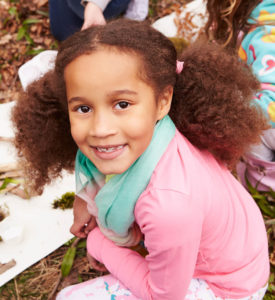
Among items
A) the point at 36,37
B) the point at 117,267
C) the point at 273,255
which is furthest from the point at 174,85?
the point at 36,37

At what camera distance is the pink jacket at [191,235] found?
1.10 m

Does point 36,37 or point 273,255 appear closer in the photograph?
point 273,255

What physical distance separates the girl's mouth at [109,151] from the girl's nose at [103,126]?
6 centimetres

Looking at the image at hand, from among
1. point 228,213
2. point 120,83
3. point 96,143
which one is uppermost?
point 120,83

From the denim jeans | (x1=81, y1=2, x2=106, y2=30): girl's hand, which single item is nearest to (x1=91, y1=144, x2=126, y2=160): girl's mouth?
(x1=81, y1=2, x2=106, y2=30): girl's hand

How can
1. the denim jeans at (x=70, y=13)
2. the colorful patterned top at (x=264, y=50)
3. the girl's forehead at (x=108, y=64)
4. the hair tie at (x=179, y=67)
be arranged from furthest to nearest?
the denim jeans at (x=70, y=13) → the colorful patterned top at (x=264, y=50) → the hair tie at (x=179, y=67) → the girl's forehead at (x=108, y=64)

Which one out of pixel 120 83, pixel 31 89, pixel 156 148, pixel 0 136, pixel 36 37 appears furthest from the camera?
pixel 36 37

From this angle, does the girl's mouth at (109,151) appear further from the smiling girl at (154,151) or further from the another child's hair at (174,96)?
the another child's hair at (174,96)

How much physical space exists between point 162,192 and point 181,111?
43cm

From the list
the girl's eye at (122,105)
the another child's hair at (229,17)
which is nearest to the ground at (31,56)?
the another child's hair at (229,17)

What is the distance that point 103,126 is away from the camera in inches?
42.4

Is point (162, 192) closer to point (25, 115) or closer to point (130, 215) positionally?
point (130, 215)

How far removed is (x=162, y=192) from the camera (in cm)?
109

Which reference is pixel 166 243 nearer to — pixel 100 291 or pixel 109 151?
pixel 109 151
